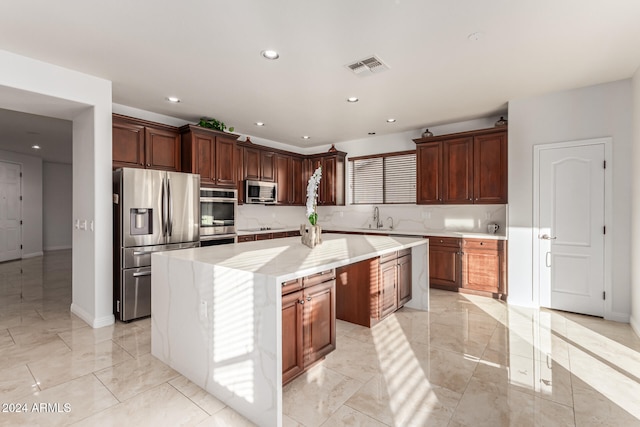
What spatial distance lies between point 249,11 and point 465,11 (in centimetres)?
154

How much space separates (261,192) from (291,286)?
380 cm

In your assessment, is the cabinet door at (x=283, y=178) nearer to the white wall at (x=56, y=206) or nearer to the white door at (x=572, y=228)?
the white door at (x=572, y=228)

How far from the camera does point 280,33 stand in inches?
98.0

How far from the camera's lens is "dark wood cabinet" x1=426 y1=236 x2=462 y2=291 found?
468 centimetres

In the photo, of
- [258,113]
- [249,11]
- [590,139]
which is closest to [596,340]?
[590,139]

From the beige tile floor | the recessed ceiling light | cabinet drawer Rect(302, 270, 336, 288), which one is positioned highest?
the recessed ceiling light

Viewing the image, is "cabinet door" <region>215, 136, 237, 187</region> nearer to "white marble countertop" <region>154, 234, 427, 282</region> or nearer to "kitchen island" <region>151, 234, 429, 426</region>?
"white marble countertop" <region>154, 234, 427, 282</region>

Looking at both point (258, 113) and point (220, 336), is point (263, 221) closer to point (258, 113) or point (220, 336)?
point (258, 113)

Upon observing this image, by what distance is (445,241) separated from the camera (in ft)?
15.7

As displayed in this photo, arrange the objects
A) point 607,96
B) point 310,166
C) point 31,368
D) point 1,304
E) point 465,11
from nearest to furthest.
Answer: point 465,11 → point 31,368 → point 607,96 → point 1,304 → point 310,166

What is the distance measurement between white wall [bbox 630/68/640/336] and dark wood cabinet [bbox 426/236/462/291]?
183 cm

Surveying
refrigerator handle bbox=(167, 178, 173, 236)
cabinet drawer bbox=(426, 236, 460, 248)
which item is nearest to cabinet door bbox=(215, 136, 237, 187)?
refrigerator handle bbox=(167, 178, 173, 236)

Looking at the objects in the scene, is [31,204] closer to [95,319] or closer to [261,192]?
[261,192]

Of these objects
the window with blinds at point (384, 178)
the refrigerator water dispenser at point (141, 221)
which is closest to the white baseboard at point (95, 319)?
the refrigerator water dispenser at point (141, 221)
